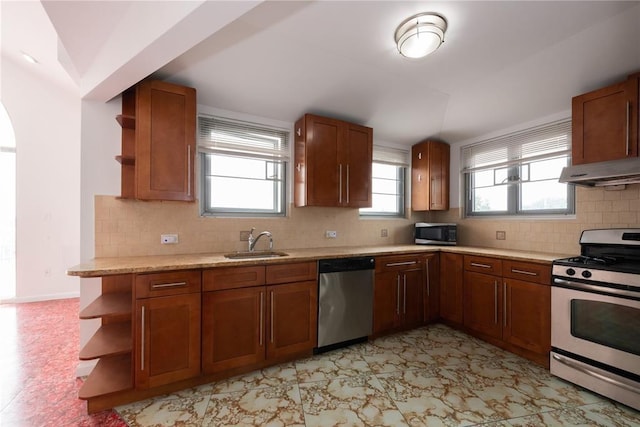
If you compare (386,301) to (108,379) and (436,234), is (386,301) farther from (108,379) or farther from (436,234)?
(108,379)

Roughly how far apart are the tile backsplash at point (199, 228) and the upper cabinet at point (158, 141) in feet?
0.71

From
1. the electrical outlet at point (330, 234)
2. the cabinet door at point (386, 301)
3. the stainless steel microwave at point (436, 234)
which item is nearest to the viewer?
the cabinet door at point (386, 301)

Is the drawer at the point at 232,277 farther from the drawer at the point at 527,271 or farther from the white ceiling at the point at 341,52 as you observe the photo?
the drawer at the point at 527,271

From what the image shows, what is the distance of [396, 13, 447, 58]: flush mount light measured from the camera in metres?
1.65

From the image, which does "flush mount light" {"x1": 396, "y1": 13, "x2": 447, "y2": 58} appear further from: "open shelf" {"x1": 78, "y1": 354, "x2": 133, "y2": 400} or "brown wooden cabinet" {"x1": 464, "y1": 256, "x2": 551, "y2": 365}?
"open shelf" {"x1": 78, "y1": 354, "x2": 133, "y2": 400}

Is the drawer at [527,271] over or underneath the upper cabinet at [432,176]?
underneath

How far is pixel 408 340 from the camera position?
278 centimetres

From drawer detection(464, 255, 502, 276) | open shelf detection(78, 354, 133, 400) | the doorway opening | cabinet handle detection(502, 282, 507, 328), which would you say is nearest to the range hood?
drawer detection(464, 255, 502, 276)

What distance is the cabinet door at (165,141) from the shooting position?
2.06 meters

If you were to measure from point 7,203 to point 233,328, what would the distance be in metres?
4.53

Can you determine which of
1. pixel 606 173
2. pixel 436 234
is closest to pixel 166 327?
pixel 436 234

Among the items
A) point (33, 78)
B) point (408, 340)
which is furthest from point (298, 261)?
point (33, 78)

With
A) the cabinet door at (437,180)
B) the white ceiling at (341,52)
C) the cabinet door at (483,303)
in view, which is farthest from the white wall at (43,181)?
the cabinet door at (483,303)

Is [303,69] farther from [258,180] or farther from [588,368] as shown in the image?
[588,368]
